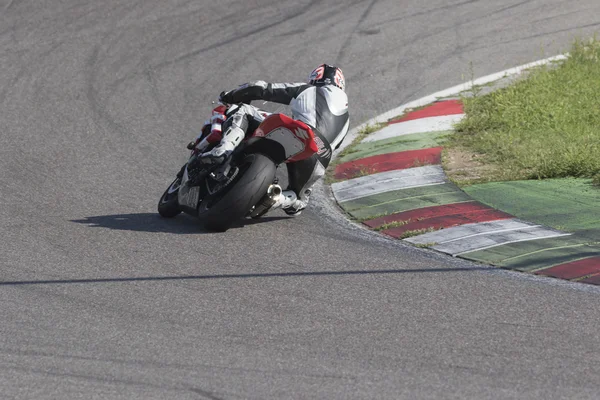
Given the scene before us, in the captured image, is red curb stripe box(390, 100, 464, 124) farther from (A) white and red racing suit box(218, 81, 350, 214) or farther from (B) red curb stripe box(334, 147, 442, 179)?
(A) white and red racing suit box(218, 81, 350, 214)

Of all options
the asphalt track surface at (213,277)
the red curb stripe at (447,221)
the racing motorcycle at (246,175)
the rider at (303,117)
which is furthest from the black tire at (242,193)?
the red curb stripe at (447,221)

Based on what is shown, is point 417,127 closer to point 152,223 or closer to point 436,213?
point 436,213

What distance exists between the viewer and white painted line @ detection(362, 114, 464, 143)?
11.0m

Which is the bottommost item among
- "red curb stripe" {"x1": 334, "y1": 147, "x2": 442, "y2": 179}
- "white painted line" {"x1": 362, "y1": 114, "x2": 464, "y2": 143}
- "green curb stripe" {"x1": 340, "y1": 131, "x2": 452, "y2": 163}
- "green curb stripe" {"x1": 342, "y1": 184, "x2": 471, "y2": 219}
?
"green curb stripe" {"x1": 342, "y1": 184, "x2": 471, "y2": 219}

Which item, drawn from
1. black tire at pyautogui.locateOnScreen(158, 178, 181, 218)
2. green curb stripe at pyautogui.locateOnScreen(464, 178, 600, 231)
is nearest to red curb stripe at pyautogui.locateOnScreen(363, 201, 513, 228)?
green curb stripe at pyautogui.locateOnScreen(464, 178, 600, 231)

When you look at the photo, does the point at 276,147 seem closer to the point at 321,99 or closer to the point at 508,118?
the point at 321,99

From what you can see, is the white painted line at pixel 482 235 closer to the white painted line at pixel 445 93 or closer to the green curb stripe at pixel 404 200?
the green curb stripe at pixel 404 200

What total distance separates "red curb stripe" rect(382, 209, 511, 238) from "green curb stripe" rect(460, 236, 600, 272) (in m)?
0.66

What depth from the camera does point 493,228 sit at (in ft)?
25.8

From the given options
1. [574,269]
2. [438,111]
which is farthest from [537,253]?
[438,111]

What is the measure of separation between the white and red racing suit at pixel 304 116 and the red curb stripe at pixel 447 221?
74 cm

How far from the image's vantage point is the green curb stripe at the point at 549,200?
802 cm

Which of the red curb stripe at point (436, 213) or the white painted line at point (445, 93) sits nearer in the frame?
the red curb stripe at point (436, 213)

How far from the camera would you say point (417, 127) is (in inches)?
438
